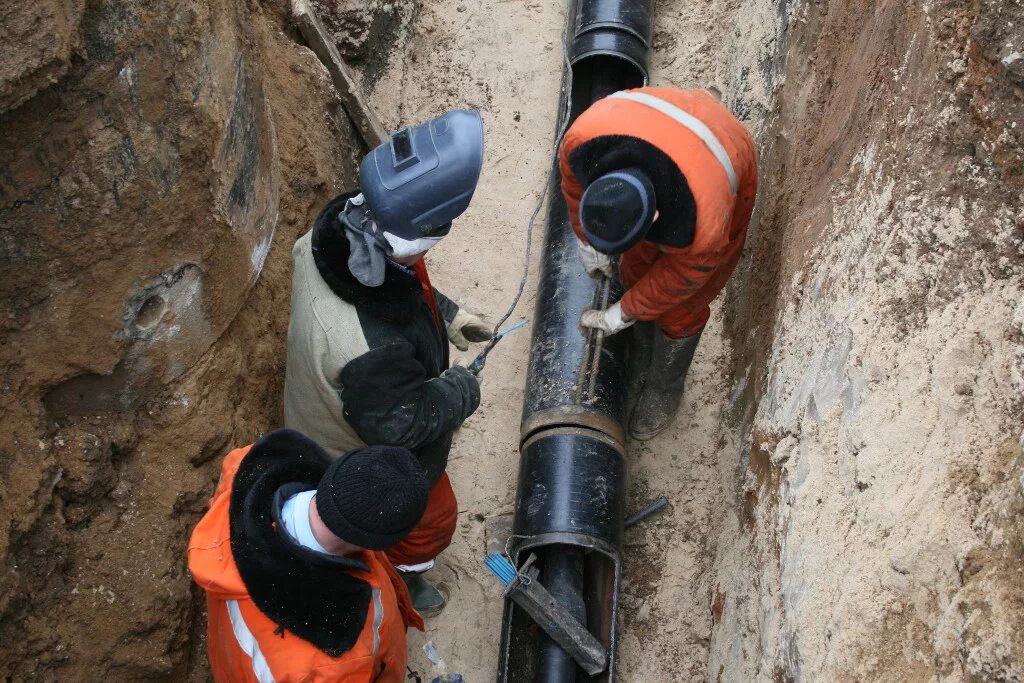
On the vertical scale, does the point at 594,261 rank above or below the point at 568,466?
above

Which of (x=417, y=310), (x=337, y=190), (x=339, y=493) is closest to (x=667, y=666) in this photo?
(x=417, y=310)

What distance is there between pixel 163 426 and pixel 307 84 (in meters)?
1.86

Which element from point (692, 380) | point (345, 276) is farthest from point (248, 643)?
point (692, 380)

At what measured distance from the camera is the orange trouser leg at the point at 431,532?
122 inches

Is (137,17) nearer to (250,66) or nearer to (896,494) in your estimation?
(250,66)

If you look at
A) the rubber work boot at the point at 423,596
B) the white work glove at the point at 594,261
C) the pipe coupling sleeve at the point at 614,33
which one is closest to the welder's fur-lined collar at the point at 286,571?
the rubber work boot at the point at 423,596

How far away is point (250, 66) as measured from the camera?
3.26 meters

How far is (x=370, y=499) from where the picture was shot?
6.04 feet

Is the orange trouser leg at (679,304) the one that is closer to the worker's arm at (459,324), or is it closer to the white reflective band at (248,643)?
the worker's arm at (459,324)

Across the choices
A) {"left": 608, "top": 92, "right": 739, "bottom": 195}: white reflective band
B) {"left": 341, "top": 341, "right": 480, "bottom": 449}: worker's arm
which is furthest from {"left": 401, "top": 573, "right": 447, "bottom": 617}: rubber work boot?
{"left": 608, "top": 92, "right": 739, "bottom": 195}: white reflective band

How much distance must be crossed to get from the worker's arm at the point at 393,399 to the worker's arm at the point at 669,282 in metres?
0.90

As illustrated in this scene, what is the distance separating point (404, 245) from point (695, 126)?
114 centimetres

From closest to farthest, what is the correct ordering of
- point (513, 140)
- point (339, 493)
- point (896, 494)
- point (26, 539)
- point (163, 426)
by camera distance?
point (339, 493) < point (896, 494) < point (26, 539) < point (163, 426) < point (513, 140)

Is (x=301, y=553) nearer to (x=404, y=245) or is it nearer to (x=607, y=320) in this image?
(x=404, y=245)
